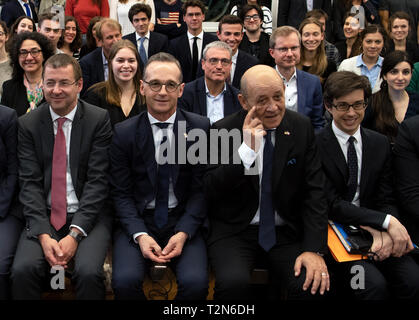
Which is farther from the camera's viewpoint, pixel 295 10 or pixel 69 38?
pixel 295 10

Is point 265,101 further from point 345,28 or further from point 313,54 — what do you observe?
point 345,28

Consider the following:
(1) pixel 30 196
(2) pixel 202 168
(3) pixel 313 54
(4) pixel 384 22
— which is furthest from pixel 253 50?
(1) pixel 30 196

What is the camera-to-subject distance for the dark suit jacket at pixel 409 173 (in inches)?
115

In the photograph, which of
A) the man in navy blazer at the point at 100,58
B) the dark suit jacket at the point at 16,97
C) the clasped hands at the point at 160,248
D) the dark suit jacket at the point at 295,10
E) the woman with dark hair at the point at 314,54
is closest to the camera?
the clasped hands at the point at 160,248

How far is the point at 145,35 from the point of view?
5.50 metres

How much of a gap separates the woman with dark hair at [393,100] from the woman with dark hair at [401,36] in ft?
6.38

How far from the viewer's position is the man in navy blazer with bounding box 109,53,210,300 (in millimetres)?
2824

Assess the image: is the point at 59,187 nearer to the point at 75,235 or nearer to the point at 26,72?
the point at 75,235

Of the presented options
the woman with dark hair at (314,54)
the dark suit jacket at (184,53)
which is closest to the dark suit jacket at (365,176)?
the woman with dark hair at (314,54)

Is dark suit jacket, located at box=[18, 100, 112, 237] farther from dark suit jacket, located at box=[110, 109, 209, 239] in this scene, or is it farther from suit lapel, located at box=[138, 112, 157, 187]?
suit lapel, located at box=[138, 112, 157, 187]

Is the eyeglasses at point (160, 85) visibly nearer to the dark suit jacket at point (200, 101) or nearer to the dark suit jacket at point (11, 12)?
the dark suit jacket at point (200, 101)

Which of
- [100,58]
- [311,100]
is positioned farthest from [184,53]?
[311,100]

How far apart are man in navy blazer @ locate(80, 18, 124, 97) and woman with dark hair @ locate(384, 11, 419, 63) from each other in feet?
10.5

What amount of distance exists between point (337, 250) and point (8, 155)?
6.56ft
